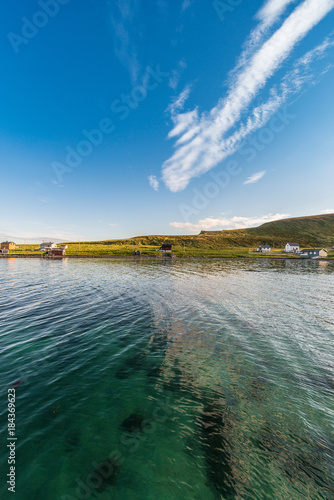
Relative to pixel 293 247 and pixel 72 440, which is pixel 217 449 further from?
pixel 293 247

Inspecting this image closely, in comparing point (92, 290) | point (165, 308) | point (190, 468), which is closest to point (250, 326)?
point (165, 308)

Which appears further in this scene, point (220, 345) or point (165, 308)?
point (165, 308)

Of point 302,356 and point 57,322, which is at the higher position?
point 57,322

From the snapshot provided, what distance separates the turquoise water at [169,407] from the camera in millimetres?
5941

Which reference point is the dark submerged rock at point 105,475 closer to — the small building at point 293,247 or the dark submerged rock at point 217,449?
the dark submerged rock at point 217,449

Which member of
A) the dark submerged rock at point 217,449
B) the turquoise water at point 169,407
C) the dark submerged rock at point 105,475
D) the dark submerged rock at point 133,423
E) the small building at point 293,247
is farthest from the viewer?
the small building at point 293,247

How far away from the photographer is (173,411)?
856 cm

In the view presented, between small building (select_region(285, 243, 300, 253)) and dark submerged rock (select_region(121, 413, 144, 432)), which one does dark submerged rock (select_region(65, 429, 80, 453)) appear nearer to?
dark submerged rock (select_region(121, 413, 144, 432))

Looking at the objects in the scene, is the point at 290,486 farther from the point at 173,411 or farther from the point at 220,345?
the point at 220,345

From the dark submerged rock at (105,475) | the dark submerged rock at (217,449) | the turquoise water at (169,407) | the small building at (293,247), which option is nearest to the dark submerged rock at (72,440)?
the turquoise water at (169,407)

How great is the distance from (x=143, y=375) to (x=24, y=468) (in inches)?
233

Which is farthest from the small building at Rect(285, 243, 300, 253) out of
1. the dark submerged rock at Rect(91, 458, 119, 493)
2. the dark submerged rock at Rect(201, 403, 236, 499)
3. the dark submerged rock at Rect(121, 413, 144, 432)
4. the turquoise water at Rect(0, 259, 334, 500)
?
the dark submerged rock at Rect(91, 458, 119, 493)

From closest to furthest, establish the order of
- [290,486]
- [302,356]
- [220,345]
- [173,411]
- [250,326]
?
[290,486] → [173,411] → [302,356] → [220,345] → [250,326]

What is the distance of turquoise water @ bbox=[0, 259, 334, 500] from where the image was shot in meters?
5.94
